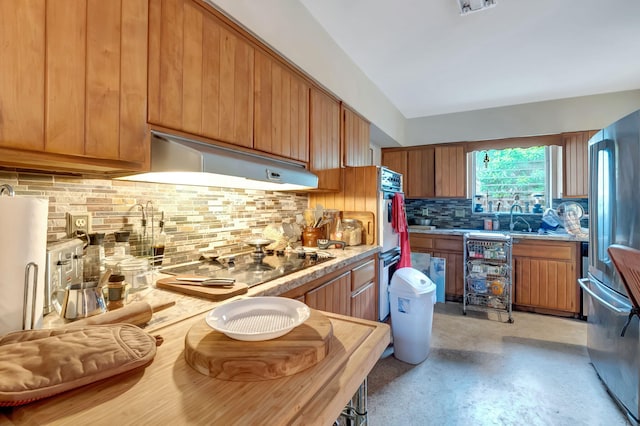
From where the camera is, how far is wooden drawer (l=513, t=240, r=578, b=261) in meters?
3.15

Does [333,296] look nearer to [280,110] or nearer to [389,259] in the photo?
[389,259]

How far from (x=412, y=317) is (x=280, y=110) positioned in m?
1.80

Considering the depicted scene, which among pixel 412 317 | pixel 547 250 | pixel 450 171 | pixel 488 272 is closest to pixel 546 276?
pixel 547 250

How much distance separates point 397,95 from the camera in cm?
362

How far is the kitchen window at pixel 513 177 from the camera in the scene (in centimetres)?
377

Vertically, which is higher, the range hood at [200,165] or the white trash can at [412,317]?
the range hood at [200,165]

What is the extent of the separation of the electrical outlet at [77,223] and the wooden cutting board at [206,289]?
0.37 meters

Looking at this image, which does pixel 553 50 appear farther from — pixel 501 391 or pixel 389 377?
pixel 389 377

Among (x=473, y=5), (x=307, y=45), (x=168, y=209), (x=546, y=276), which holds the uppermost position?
(x=473, y=5)

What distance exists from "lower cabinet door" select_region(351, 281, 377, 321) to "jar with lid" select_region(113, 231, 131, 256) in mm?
1464

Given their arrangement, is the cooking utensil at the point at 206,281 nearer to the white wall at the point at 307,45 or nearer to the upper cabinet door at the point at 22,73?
the upper cabinet door at the point at 22,73

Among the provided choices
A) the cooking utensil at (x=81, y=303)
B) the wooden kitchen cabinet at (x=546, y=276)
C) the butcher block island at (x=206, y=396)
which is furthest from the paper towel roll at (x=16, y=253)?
the wooden kitchen cabinet at (x=546, y=276)

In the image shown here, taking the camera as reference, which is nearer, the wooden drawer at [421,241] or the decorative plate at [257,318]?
the decorative plate at [257,318]

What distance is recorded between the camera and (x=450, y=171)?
4047 millimetres
